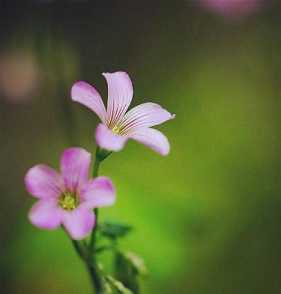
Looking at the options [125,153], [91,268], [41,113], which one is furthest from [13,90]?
[91,268]

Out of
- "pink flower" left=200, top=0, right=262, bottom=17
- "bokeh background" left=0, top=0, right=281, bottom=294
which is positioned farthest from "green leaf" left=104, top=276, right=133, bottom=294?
"pink flower" left=200, top=0, right=262, bottom=17

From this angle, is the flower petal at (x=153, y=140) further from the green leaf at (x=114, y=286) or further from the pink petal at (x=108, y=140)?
the green leaf at (x=114, y=286)

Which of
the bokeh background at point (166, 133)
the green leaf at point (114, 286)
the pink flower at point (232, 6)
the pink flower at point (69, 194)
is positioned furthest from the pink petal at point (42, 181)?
the pink flower at point (232, 6)

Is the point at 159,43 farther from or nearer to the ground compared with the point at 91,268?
farther from the ground

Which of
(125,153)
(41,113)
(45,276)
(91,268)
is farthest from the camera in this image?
(41,113)

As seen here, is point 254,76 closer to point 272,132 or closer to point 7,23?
point 272,132
